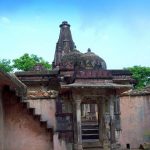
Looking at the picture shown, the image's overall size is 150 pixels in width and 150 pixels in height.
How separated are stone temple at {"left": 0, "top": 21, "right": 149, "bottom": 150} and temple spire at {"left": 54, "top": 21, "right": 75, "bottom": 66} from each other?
242 inches

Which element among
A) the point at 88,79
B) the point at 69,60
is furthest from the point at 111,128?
the point at 69,60

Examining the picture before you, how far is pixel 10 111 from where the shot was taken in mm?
11516

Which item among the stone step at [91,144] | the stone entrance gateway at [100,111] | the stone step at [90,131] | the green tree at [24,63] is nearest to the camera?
the stone entrance gateway at [100,111]

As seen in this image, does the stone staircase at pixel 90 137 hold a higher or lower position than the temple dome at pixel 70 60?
lower

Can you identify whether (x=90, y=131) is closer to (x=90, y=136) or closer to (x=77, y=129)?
(x=90, y=136)

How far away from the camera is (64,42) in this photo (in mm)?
26609

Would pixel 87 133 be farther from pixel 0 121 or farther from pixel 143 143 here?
pixel 0 121

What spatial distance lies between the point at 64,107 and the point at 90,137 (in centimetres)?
190

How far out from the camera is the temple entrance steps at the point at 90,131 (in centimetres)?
1634

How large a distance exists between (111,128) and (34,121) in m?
3.80

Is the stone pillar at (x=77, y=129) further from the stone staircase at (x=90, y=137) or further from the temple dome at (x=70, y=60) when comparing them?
the temple dome at (x=70, y=60)

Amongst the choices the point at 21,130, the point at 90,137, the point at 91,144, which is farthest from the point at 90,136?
the point at 21,130

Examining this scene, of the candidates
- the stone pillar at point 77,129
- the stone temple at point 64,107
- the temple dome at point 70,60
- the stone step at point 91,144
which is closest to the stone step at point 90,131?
the stone temple at point 64,107

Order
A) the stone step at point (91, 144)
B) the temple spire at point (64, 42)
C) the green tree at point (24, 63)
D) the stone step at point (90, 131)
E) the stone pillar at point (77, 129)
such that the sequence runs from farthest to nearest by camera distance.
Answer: the green tree at point (24, 63)
the temple spire at point (64, 42)
the stone step at point (90, 131)
the stone step at point (91, 144)
the stone pillar at point (77, 129)
